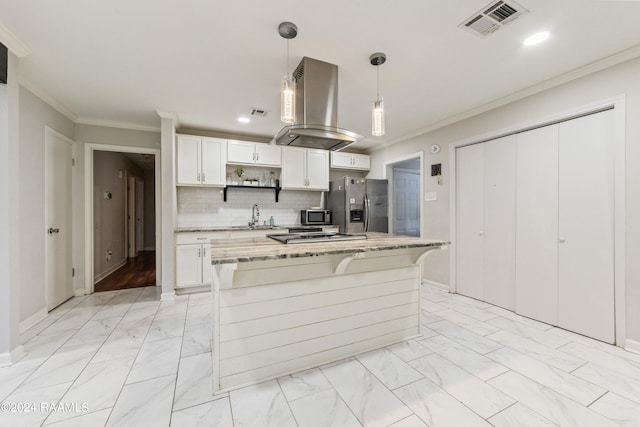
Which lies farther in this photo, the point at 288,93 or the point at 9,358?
the point at 9,358

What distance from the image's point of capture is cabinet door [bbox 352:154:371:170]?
5324 mm

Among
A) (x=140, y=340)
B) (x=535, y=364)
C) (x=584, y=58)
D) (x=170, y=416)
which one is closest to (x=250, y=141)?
(x=140, y=340)

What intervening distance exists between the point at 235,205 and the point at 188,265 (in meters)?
1.29

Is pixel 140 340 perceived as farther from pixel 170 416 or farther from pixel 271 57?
pixel 271 57

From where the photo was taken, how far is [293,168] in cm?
466

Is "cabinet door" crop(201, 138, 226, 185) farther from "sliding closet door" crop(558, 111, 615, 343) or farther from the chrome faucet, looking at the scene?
"sliding closet door" crop(558, 111, 615, 343)

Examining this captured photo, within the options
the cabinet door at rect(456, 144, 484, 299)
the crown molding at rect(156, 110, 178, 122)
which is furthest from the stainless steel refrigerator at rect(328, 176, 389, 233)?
the crown molding at rect(156, 110, 178, 122)

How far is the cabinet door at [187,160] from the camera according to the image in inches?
154

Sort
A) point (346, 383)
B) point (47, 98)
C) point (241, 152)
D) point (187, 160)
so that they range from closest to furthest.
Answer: point (346, 383) → point (47, 98) → point (187, 160) → point (241, 152)

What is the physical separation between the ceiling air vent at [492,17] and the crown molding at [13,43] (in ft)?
11.0

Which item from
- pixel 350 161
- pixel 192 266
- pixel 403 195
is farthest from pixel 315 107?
pixel 403 195

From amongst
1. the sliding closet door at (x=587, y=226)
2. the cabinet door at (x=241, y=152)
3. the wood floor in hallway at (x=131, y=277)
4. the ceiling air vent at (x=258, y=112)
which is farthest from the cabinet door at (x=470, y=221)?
the wood floor in hallway at (x=131, y=277)

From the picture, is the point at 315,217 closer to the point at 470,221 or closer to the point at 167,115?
the point at 470,221

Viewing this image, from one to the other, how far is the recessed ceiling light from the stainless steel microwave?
11.4 ft
